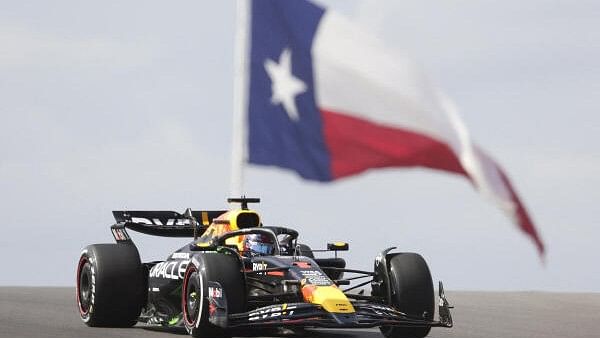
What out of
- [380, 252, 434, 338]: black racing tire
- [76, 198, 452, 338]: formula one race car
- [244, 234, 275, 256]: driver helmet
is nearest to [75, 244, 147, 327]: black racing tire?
[76, 198, 452, 338]: formula one race car

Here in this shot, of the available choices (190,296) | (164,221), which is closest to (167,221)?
(164,221)

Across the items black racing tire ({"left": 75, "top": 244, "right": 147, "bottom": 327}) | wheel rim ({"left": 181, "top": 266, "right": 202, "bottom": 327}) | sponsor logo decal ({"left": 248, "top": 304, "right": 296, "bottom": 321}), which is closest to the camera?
sponsor logo decal ({"left": 248, "top": 304, "right": 296, "bottom": 321})

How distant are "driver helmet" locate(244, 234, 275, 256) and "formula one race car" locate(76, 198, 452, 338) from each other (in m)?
0.01

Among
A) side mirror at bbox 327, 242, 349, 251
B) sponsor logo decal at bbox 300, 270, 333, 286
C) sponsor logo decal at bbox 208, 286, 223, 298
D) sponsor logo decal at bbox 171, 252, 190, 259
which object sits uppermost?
side mirror at bbox 327, 242, 349, 251

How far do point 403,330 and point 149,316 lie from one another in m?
3.46

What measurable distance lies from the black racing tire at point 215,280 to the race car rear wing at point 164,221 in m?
4.33

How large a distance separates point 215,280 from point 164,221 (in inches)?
207

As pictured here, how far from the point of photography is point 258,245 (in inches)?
626

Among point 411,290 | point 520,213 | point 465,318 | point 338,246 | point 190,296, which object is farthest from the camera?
point 465,318

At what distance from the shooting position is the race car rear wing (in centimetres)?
1870

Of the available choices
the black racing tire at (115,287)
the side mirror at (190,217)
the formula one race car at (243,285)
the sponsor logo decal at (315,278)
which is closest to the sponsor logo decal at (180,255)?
the formula one race car at (243,285)

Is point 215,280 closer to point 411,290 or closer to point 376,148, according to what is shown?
point 411,290

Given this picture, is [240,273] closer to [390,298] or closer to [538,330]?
[390,298]

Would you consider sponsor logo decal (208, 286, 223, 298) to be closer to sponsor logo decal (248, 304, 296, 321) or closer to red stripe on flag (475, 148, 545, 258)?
sponsor logo decal (248, 304, 296, 321)
